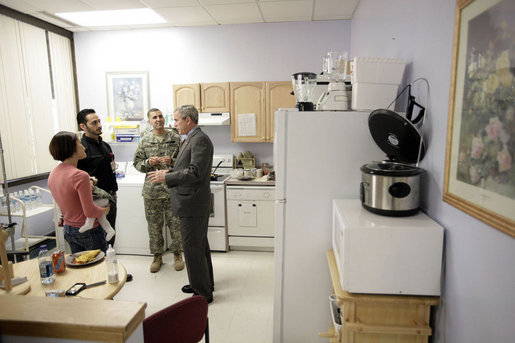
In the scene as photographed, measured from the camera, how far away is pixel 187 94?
13.2ft

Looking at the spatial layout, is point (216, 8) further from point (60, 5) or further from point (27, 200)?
point (27, 200)

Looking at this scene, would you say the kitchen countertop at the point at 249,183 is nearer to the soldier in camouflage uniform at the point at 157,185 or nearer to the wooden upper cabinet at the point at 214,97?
the soldier in camouflage uniform at the point at 157,185

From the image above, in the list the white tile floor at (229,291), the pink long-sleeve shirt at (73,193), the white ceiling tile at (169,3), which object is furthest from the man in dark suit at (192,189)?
the white ceiling tile at (169,3)

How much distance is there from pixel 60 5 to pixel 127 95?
1.26m

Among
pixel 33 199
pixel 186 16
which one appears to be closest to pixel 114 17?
pixel 186 16

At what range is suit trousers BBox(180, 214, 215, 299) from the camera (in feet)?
8.39

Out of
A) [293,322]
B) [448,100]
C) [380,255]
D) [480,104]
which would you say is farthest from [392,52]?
[293,322]

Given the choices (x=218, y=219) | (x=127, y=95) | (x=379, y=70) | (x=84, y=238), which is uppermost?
(x=127, y=95)

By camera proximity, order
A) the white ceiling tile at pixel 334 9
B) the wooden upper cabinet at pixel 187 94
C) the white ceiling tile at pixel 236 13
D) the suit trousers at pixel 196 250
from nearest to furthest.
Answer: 1. the suit trousers at pixel 196 250
2. the white ceiling tile at pixel 334 9
3. the white ceiling tile at pixel 236 13
4. the wooden upper cabinet at pixel 187 94

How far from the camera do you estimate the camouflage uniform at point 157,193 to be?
3297mm

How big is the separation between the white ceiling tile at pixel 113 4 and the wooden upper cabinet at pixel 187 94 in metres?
0.98

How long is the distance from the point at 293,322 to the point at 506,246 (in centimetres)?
141

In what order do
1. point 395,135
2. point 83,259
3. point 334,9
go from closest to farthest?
point 395,135 < point 83,259 < point 334,9

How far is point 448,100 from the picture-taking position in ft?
4.18
